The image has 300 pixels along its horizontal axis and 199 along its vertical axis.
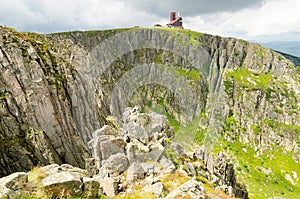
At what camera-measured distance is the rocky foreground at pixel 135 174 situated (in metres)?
14.6

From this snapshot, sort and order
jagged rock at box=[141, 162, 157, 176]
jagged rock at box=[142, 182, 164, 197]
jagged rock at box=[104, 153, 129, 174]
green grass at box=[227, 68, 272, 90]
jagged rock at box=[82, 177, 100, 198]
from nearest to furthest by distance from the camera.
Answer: jagged rock at box=[82, 177, 100, 198] < jagged rock at box=[142, 182, 164, 197] < jagged rock at box=[141, 162, 157, 176] < jagged rock at box=[104, 153, 129, 174] < green grass at box=[227, 68, 272, 90]

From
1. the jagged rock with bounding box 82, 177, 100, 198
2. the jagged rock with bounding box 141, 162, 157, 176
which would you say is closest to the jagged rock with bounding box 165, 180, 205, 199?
the jagged rock with bounding box 82, 177, 100, 198

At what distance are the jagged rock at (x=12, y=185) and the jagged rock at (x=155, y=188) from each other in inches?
413

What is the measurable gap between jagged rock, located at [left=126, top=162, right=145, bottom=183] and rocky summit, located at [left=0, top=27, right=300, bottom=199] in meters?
0.10

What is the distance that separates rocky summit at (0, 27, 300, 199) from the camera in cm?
2519

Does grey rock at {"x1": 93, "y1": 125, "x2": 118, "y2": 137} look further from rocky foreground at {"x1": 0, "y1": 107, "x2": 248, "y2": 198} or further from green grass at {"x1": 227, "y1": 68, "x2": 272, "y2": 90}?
green grass at {"x1": 227, "y1": 68, "x2": 272, "y2": 90}

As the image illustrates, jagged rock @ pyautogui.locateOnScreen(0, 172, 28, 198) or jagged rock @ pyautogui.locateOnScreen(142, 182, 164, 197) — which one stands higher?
jagged rock @ pyautogui.locateOnScreen(0, 172, 28, 198)

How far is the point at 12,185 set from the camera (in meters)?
13.5

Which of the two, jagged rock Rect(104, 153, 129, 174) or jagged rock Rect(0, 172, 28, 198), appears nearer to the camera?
jagged rock Rect(0, 172, 28, 198)

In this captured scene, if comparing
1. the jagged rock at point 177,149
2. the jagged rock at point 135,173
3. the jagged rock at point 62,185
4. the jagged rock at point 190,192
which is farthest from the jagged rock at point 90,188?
the jagged rock at point 177,149

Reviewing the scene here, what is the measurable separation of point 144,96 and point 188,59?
34877 mm

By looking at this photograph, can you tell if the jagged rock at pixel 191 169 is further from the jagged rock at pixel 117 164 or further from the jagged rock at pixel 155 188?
the jagged rock at pixel 155 188

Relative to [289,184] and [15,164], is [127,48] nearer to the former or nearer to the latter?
[289,184]

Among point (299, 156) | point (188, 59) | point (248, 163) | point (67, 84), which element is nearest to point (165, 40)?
point (188, 59)
